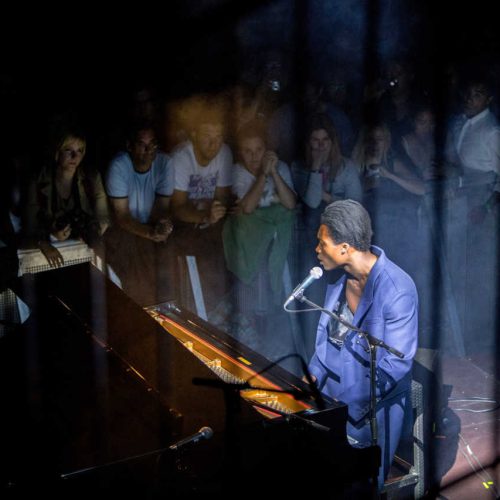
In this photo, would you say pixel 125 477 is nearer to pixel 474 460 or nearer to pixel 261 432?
pixel 261 432

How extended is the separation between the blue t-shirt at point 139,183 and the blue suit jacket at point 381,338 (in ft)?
6.28

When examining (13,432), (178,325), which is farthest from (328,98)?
(13,432)

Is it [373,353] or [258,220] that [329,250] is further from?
[258,220]

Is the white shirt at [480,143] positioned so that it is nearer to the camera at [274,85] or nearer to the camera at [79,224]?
the camera at [274,85]

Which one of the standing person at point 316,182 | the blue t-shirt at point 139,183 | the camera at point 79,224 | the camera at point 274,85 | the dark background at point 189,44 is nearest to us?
the dark background at point 189,44

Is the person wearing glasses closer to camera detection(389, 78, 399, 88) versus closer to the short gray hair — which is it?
the short gray hair

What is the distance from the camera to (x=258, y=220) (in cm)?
541

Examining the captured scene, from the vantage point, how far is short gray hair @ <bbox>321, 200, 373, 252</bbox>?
3.71 metres

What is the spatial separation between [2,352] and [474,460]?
3.22m

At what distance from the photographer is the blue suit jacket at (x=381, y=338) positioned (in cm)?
348

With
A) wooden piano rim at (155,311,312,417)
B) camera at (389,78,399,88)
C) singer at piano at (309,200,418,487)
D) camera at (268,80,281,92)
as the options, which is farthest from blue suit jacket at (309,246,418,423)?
camera at (389,78,399,88)

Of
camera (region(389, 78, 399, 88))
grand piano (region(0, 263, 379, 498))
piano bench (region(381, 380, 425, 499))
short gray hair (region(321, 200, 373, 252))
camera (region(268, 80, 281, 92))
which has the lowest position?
piano bench (region(381, 380, 425, 499))

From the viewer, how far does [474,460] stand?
439 cm

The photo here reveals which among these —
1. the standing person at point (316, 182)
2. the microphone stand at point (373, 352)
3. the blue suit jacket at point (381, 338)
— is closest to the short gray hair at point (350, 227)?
the blue suit jacket at point (381, 338)
